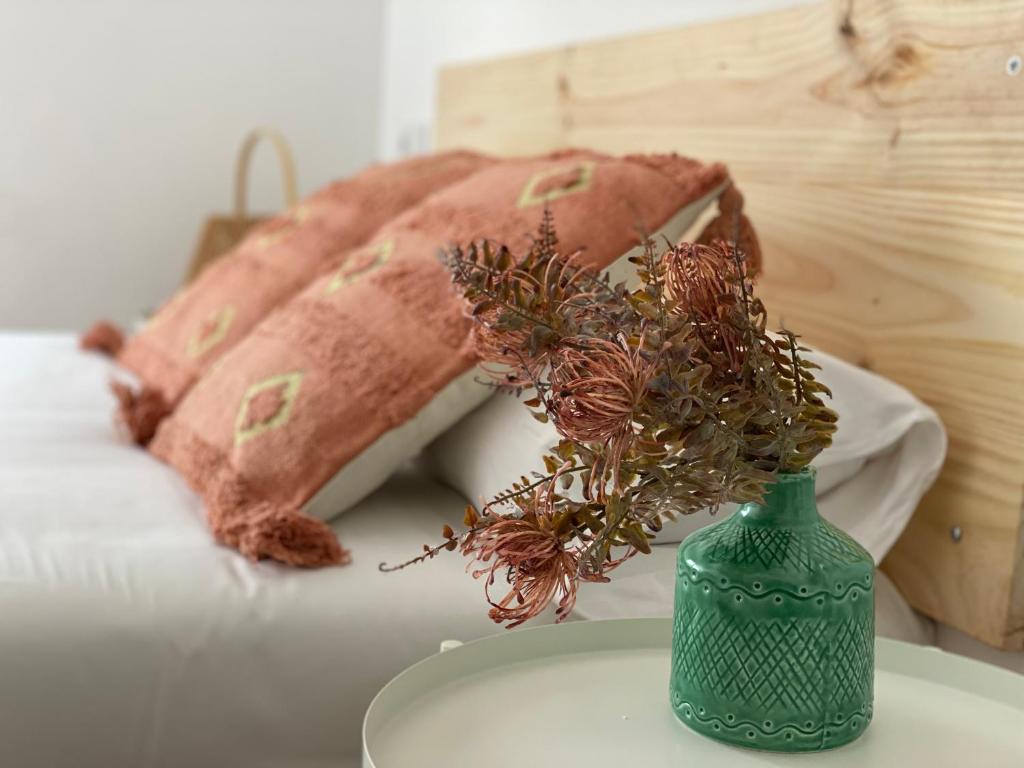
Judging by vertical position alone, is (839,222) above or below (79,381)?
above

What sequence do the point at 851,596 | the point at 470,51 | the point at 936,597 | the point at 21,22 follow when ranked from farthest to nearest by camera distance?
the point at 21,22 < the point at 470,51 < the point at 936,597 < the point at 851,596

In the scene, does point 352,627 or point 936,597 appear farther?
point 936,597

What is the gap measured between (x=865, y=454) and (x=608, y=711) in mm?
402

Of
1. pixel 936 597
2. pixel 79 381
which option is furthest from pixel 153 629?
pixel 79 381

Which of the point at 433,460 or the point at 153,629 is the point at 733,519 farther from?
the point at 433,460

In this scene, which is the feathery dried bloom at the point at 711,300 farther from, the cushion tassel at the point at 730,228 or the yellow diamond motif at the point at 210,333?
the yellow diamond motif at the point at 210,333

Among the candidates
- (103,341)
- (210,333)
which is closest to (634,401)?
(210,333)

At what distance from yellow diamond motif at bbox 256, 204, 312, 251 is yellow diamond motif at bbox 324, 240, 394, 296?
0.44 meters

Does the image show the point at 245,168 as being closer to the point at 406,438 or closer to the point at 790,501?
the point at 406,438

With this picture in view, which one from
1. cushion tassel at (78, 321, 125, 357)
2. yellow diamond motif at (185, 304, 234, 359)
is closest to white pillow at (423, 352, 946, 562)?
yellow diamond motif at (185, 304, 234, 359)

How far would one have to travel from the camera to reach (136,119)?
10.3 ft

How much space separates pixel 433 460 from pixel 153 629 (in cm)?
40

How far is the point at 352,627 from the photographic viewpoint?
39.2 inches

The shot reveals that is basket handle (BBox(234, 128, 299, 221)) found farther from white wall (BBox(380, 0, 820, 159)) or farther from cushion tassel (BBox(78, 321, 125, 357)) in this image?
cushion tassel (BBox(78, 321, 125, 357))
